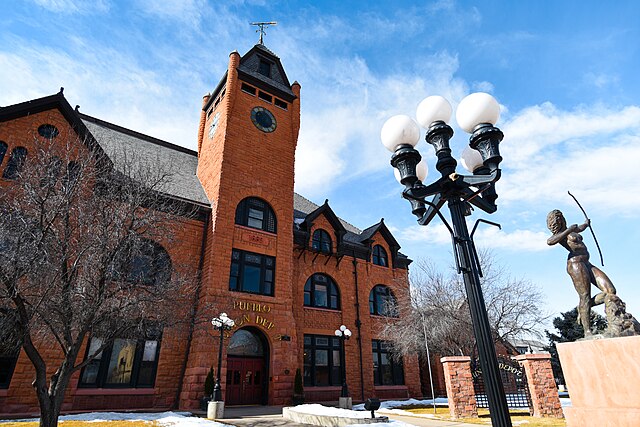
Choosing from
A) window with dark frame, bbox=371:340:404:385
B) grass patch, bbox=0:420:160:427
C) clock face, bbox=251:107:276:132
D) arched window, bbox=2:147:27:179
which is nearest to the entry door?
grass patch, bbox=0:420:160:427

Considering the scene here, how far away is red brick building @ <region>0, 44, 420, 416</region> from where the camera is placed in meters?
15.9

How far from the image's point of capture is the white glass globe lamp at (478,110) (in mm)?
4910

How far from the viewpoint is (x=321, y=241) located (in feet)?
79.5

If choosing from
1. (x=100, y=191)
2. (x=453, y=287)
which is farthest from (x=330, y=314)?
(x=100, y=191)

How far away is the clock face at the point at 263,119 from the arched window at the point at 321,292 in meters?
10.1

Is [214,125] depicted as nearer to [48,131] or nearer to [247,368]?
[48,131]

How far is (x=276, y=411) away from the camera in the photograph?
1499cm

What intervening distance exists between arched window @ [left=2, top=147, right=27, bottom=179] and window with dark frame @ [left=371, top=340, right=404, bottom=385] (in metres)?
21.2

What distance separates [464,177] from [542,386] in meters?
11.7

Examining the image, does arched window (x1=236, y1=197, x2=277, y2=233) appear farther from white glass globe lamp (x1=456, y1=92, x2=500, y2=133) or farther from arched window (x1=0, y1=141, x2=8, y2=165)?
white glass globe lamp (x1=456, y1=92, x2=500, y2=133)

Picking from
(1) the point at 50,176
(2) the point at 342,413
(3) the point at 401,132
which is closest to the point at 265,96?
(1) the point at 50,176

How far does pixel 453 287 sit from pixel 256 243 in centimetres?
1243

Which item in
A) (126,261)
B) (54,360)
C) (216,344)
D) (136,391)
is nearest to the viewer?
(126,261)

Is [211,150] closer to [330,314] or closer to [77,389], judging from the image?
[330,314]
